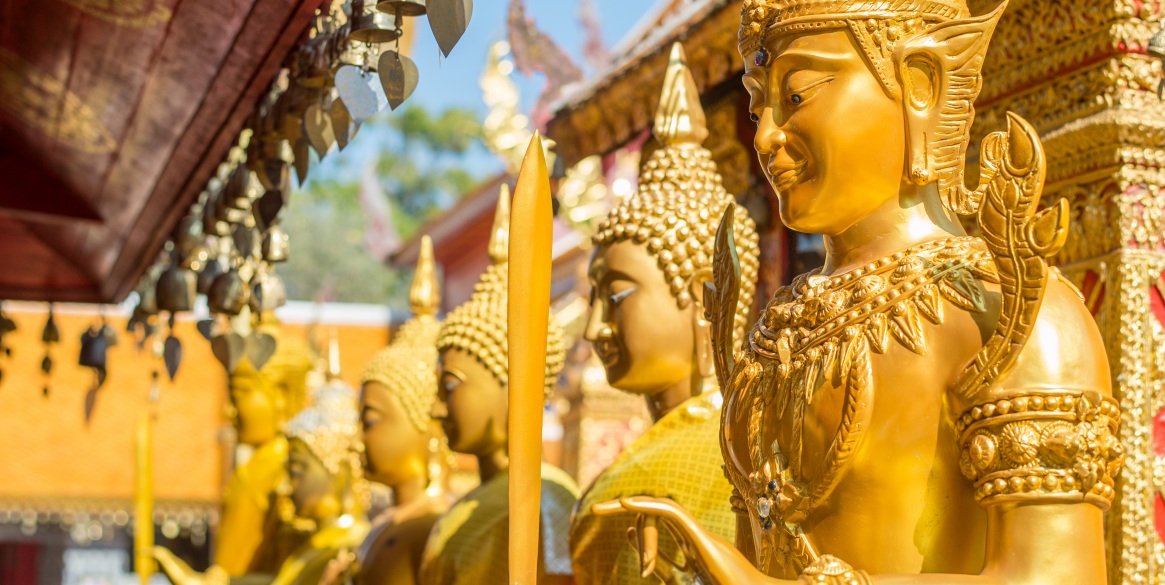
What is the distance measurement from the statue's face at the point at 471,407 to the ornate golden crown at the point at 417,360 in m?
0.48

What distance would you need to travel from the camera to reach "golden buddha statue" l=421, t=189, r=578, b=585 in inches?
162

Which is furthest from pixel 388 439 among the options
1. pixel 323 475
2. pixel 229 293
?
pixel 323 475

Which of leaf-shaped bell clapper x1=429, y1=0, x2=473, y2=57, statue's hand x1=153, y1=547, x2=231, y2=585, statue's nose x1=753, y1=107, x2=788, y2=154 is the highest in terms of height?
leaf-shaped bell clapper x1=429, y1=0, x2=473, y2=57

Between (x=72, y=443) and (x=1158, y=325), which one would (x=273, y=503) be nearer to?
(x=1158, y=325)

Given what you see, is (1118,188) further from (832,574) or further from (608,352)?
(832,574)

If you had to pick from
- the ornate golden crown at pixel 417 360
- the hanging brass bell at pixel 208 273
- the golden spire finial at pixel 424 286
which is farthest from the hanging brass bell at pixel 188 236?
the golden spire finial at pixel 424 286

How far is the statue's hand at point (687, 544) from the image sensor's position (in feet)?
6.64

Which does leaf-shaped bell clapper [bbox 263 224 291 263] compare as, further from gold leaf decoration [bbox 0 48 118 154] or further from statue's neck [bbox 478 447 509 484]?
statue's neck [bbox 478 447 509 484]

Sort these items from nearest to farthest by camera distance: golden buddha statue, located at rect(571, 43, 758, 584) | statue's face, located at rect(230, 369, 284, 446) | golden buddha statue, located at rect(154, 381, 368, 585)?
golden buddha statue, located at rect(571, 43, 758, 584) < golden buddha statue, located at rect(154, 381, 368, 585) < statue's face, located at rect(230, 369, 284, 446)

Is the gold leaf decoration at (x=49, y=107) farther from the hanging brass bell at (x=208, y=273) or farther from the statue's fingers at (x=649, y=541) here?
the statue's fingers at (x=649, y=541)

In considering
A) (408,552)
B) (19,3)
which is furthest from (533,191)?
(408,552)

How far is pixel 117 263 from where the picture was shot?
577cm

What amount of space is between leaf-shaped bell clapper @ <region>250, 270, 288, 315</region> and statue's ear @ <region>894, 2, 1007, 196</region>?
2222mm

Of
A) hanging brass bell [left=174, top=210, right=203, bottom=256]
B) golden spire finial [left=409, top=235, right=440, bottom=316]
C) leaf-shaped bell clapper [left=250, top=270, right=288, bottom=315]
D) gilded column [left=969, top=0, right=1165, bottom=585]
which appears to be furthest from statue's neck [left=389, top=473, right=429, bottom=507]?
gilded column [left=969, top=0, right=1165, bottom=585]
